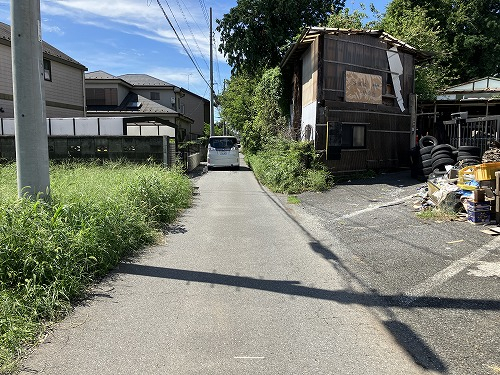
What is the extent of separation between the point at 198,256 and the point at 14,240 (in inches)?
94.5

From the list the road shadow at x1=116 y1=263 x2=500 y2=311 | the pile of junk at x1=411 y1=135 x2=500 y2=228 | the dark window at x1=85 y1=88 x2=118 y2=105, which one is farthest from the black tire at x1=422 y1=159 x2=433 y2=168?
the dark window at x1=85 y1=88 x2=118 y2=105

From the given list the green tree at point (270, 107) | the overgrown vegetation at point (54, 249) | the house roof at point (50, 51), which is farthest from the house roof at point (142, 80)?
the overgrown vegetation at point (54, 249)

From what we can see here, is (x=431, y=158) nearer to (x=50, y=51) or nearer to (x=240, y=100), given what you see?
(x=50, y=51)

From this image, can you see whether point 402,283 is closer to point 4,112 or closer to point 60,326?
point 60,326

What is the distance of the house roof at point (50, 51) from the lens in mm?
17891

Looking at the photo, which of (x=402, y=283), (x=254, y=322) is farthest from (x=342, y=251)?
(x=254, y=322)

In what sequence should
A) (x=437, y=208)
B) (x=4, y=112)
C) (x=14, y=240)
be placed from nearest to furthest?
(x=14, y=240) < (x=437, y=208) < (x=4, y=112)

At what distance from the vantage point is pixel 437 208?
27.0 feet

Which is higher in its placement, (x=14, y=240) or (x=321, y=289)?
(x=14, y=240)

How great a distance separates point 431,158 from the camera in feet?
41.1

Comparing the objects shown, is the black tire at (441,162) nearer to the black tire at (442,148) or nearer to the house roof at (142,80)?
the black tire at (442,148)

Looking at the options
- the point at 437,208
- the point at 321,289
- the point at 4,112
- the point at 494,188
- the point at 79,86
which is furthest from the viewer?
the point at 79,86

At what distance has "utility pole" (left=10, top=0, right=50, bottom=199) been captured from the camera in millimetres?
4945

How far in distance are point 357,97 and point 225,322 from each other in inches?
503
